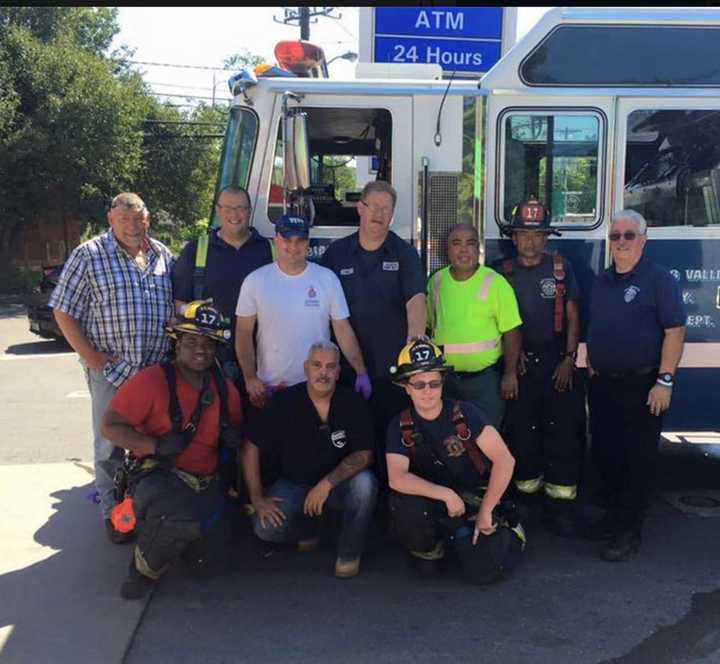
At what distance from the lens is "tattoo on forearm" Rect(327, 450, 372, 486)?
13.1ft

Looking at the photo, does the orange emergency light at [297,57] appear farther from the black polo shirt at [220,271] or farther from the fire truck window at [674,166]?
the fire truck window at [674,166]

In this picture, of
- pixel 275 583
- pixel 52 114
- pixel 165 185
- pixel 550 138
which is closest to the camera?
pixel 275 583

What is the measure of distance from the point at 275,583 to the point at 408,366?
1.36 m

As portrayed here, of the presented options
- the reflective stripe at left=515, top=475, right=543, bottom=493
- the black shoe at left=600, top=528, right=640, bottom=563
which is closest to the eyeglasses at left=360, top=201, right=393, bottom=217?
the reflective stripe at left=515, top=475, right=543, bottom=493

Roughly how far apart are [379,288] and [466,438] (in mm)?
976

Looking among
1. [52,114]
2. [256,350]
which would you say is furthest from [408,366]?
[52,114]

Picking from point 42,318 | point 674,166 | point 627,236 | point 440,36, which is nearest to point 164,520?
point 627,236

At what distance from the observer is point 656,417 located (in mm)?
4137

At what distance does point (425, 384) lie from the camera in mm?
3693

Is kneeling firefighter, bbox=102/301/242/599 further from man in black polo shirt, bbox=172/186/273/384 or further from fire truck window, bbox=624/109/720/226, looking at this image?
fire truck window, bbox=624/109/720/226

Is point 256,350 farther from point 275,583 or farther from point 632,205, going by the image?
point 632,205

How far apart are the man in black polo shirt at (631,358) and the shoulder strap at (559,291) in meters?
0.18

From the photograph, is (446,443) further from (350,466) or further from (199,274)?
(199,274)

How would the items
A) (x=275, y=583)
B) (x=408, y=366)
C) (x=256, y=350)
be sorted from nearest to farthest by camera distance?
(x=408, y=366) → (x=275, y=583) → (x=256, y=350)
